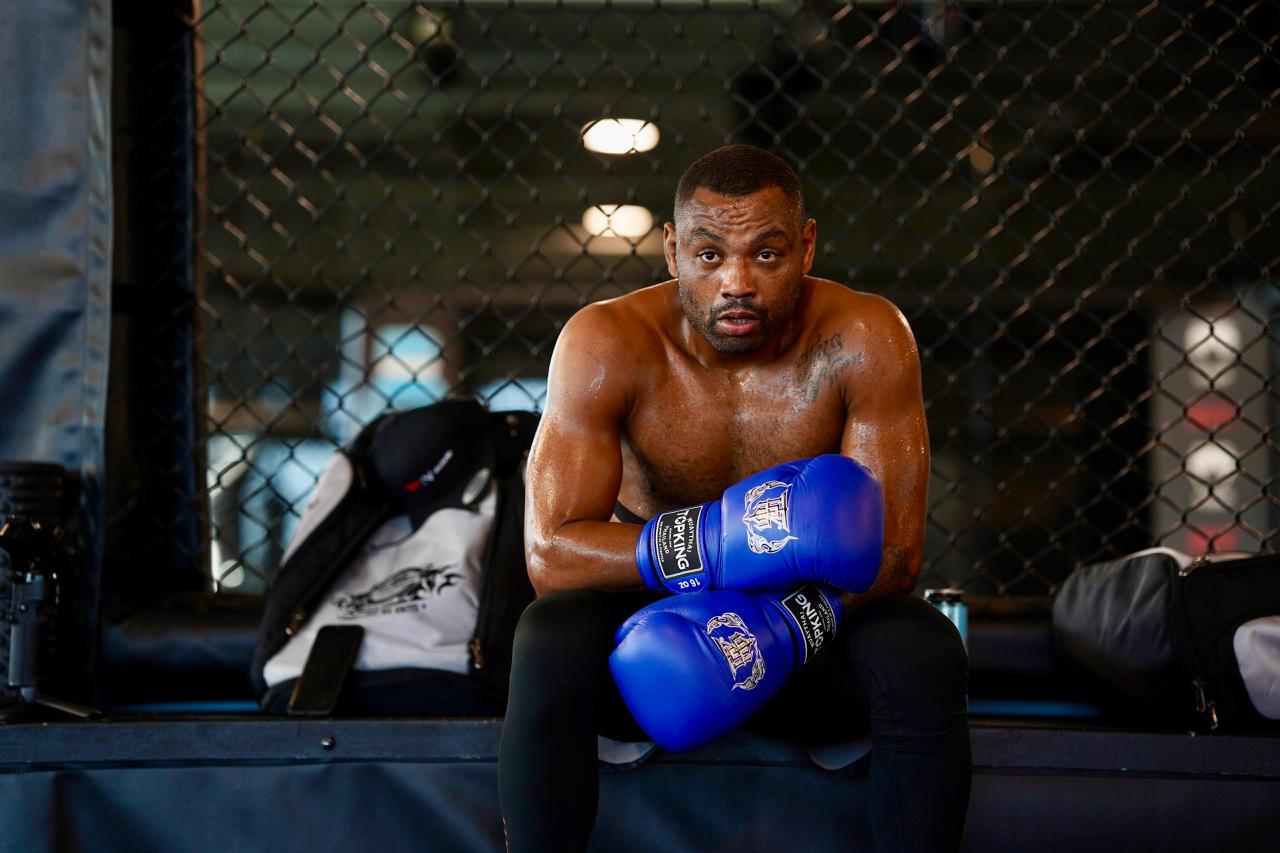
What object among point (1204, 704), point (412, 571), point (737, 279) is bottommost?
point (1204, 704)

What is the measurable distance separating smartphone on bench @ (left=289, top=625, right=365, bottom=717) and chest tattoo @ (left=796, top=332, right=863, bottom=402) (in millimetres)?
821

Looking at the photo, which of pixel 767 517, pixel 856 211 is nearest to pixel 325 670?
pixel 767 517

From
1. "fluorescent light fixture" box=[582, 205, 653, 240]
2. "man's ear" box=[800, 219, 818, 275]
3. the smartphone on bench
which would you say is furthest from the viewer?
"fluorescent light fixture" box=[582, 205, 653, 240]

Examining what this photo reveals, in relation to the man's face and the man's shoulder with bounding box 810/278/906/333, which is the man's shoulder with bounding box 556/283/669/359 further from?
the man's shoulder with bounding box 810/278/906/333

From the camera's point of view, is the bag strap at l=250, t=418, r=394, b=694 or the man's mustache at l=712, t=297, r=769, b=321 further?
the bag strap at l=250, t=418, r=394, b=694

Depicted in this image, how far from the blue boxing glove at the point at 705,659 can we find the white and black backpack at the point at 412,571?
55 cm

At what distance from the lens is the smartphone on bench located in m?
1.70

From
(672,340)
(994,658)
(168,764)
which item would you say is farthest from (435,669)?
(994,658)

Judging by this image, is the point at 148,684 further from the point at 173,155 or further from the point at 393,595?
the point at 173,155

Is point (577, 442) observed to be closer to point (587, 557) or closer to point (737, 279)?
point (587, 557)

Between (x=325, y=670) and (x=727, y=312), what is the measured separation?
0.85 meters

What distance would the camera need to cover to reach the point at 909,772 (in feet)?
4.23

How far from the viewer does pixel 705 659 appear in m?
1.23

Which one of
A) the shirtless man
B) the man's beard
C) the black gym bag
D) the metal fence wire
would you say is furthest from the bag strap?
the metal fence wire
